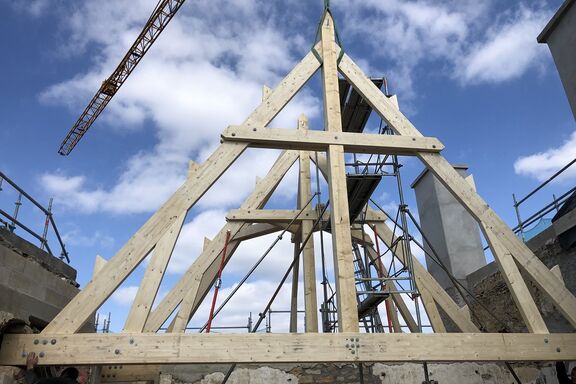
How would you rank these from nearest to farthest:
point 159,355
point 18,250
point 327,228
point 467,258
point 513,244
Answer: point 159,355 → point 513,244 → point 18,250 → point 327,228 → point 467,258

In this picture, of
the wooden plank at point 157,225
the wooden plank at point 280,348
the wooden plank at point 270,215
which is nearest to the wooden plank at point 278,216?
the wooden plank at point 270,215

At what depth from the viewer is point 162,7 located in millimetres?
32438

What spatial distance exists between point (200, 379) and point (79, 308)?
3463mm

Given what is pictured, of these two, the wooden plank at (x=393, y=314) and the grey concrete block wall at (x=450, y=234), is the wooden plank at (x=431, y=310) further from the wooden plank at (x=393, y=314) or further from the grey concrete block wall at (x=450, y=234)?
the grey concrete block wall at (x=450, y=234)

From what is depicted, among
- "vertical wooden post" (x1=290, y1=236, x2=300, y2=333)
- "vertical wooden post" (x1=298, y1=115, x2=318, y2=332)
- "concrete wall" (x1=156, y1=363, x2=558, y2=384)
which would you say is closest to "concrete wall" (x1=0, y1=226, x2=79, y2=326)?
"concrete wall" (x1=156, y1=363, x2=558, y2=384)

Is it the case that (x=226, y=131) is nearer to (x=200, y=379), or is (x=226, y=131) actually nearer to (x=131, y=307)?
(x=131, y=307)

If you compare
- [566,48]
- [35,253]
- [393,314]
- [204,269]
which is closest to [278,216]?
[204,269]

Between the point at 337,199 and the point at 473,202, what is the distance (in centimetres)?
159

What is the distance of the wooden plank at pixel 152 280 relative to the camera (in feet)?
13.8

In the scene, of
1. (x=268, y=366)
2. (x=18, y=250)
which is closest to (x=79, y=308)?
(x=18, y=250)

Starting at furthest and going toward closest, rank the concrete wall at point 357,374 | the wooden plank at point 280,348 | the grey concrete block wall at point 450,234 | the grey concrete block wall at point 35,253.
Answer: the grey concrete block wall at point 450,234 < the concrete wall at point 357,374 < the grey concrete block wall at point 35,253 < the wooden plank at point 280,348

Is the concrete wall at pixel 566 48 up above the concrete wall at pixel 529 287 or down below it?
above

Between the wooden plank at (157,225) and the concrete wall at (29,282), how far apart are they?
46.6 inches

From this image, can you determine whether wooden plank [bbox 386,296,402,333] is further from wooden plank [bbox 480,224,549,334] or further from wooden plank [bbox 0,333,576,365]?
wooden plank [bbox 0,333,576,365]
